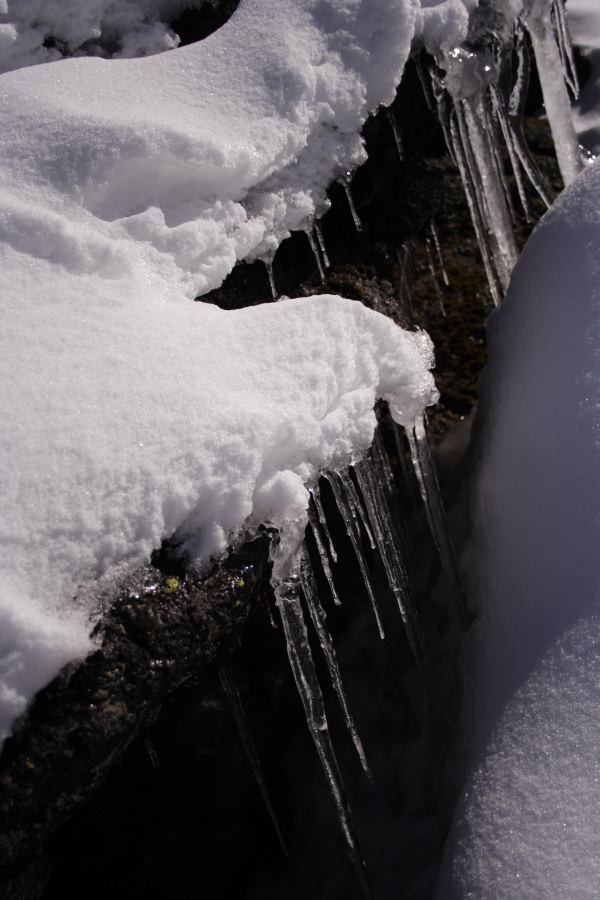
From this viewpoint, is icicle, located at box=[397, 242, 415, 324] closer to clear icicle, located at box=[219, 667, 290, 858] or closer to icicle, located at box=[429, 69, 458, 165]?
icicle, located at box=[429, 69, 458, 165]

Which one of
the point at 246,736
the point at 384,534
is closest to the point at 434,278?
the point at 384,534

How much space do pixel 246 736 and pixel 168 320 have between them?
121 centimetres

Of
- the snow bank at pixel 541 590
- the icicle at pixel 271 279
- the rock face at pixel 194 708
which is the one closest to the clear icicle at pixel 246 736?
the rock face at pixel 194 708

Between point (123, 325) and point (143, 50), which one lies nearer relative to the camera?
point (123, 325)

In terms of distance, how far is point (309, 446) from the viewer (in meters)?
1.91

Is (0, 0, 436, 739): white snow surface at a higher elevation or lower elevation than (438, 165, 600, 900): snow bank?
higher

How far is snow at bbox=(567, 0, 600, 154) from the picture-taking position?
4535mm

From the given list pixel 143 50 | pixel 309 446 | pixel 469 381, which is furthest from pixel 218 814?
pixel 143 50

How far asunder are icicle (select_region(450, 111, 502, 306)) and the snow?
157cm

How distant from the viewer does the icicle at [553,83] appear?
10.3 ft

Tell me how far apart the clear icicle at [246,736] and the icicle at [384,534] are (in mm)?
542

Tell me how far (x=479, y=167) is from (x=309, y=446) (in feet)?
5.67

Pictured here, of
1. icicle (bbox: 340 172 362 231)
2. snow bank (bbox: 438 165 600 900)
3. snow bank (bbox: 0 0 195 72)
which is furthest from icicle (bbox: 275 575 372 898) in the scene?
snow bank (bbox: 0 0 195 72)

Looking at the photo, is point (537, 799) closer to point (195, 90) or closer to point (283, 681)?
point (283, 681)
